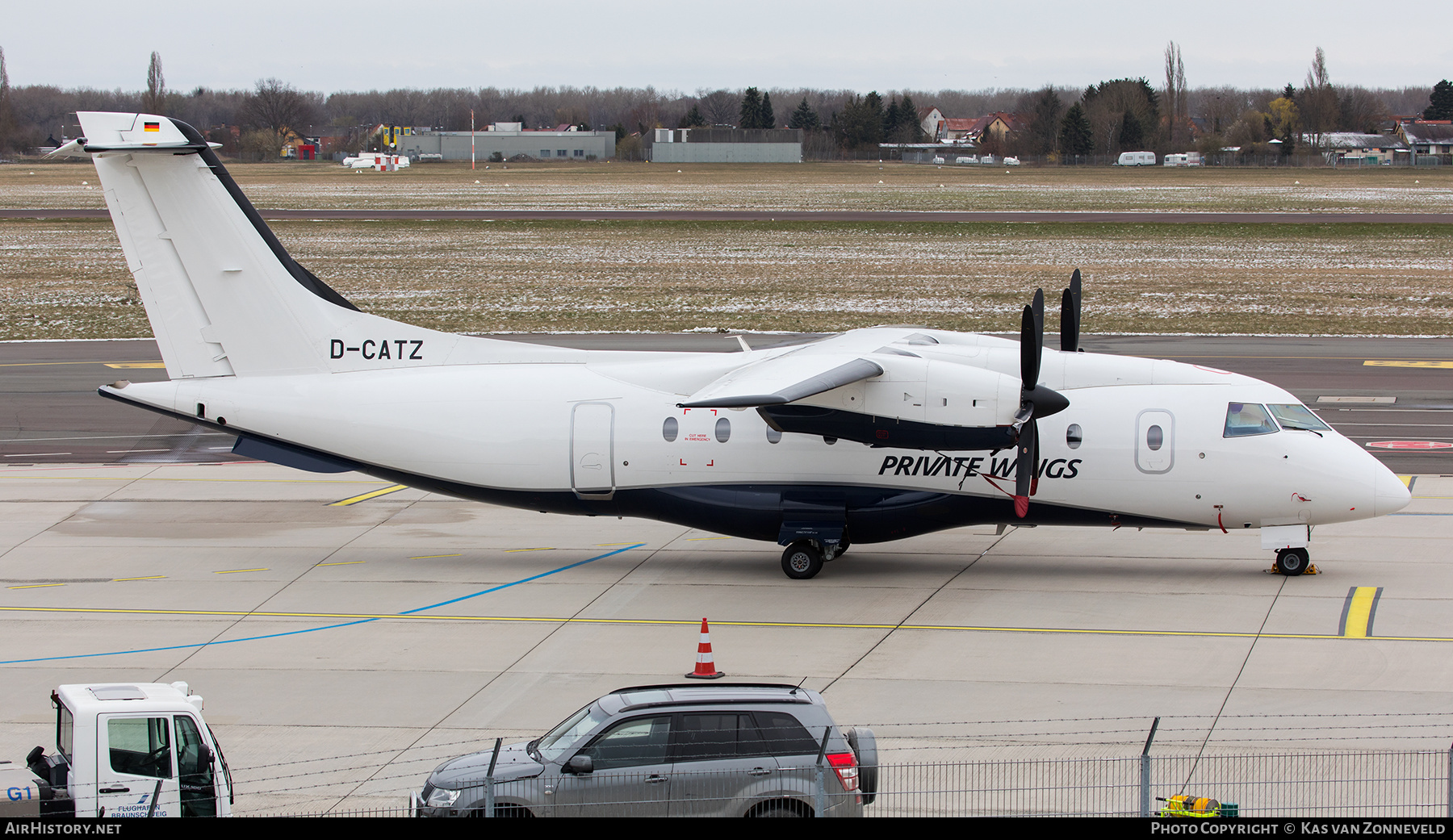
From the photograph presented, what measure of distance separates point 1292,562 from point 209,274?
17762 mm

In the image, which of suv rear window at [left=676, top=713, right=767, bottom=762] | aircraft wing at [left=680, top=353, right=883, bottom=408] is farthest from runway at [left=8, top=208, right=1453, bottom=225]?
suv rear window at [left=676, top=713, right=767, bottom=762]

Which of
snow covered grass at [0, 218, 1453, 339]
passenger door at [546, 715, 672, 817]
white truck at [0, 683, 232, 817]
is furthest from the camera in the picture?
snow covered grass at [0, 218, 1453, 339]

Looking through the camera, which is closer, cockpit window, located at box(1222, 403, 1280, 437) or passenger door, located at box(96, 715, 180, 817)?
passenger door, located at box(96, 715, 180, 817)

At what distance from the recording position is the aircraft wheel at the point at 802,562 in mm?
21016

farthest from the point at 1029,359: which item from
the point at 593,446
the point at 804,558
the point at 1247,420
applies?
the point at 593,446

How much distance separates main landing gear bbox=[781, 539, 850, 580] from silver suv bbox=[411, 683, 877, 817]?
954 cm

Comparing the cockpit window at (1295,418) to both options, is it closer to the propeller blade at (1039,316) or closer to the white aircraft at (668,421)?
the white aircraft at (668,421)

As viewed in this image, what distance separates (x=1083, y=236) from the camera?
76.1 meters

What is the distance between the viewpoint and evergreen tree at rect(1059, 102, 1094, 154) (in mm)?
181875

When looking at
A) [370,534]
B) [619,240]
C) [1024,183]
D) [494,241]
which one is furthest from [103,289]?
[1024,183]

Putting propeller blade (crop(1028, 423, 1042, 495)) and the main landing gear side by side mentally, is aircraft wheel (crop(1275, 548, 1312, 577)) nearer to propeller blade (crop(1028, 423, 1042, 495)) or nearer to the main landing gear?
propeller blade (crop(1028, 423, 1042, 495))

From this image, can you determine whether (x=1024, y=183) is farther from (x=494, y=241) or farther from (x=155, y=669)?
(x=155, y=669)

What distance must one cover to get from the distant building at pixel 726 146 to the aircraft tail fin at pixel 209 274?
163575 mm

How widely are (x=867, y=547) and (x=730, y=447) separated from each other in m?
3.66
